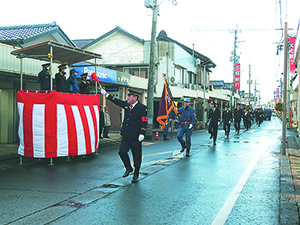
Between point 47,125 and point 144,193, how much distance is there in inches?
170

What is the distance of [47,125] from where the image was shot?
8742 millimetres

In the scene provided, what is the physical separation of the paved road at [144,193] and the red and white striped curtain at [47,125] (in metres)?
0.44

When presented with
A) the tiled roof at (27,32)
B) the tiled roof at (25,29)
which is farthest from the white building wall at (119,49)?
the tiled roof at (25,29)

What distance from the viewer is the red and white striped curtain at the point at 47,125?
8.70 m

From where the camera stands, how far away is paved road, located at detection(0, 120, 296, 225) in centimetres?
438

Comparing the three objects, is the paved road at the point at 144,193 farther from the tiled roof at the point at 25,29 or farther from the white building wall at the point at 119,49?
the white building wall at the point at 119,49

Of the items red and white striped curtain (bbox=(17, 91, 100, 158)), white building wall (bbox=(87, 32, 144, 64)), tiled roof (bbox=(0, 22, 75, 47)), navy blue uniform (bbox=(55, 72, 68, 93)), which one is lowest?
red and white striped curtain (bbox=(17, 91, 100, 158))

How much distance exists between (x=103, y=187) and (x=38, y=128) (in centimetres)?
359

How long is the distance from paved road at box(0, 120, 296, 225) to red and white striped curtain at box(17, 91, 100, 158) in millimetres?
438

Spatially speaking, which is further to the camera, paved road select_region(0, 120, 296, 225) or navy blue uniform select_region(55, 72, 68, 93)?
navy blue uniform select_region(55, 72, 68, 93)

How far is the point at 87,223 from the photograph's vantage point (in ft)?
13.4

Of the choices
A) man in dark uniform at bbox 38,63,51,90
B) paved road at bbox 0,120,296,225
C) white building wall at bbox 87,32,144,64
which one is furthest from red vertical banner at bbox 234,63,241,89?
man in dark uniform at bbox 38,63,51,90

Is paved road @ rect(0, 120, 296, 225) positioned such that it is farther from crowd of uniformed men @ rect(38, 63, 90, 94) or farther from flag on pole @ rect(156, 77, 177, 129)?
flag on pole @ rect(156, 77, 177, 129)

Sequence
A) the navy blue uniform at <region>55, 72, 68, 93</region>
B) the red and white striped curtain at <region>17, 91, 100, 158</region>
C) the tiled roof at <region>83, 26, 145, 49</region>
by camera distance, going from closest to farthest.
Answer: the red and white striped curtain at <region>17, 91, 100, 158</region> < the navy blue uniform at <region>55, 72, 68, 93</region> < the tiled roof at <region>83, 26, 145, 49</region>
